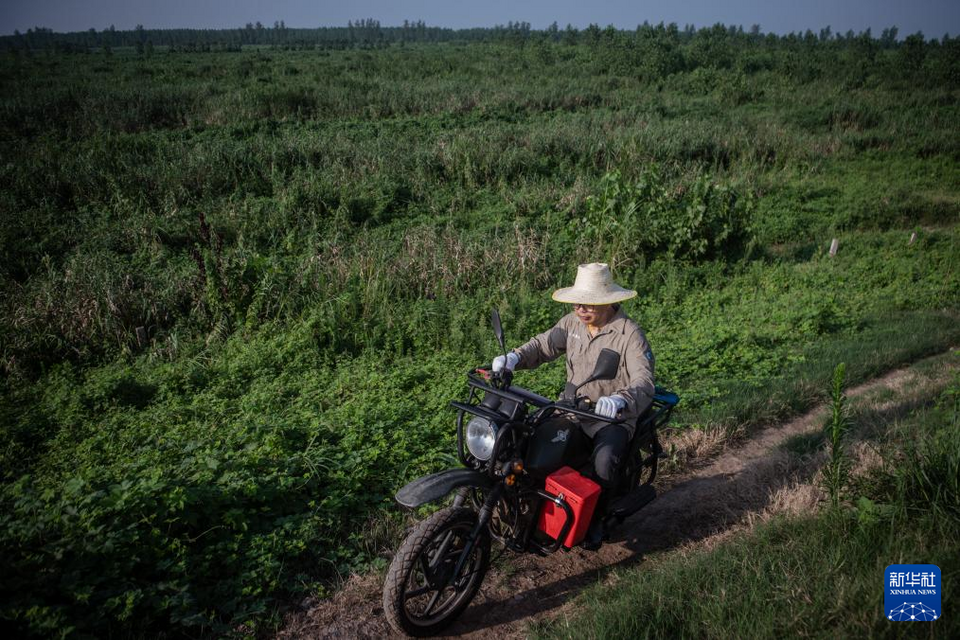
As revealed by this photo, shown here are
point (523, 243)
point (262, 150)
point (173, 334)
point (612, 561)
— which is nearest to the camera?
point (612, 561)

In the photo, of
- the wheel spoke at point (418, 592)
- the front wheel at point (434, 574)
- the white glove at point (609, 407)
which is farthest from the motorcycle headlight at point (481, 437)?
the wheel spoke at point (418, 592)

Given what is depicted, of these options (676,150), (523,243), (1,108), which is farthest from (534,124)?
(1,108)

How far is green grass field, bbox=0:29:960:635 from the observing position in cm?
372

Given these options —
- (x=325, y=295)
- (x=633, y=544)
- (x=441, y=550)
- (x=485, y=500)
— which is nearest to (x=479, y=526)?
(x=485, y=500)

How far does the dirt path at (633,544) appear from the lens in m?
3.42

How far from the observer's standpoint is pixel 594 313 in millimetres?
4039

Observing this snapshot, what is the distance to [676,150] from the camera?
57.1 feet

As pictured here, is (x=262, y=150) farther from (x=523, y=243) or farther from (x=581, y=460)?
(x=581, y=460)

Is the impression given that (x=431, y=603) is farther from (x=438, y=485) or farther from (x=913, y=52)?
(x=913, y=52)

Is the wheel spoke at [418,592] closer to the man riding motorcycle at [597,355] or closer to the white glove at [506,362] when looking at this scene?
the man riding motorcycle at [597,355]

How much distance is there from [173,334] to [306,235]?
13.6 feet

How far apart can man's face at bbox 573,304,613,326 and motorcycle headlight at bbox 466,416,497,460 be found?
1.22 m

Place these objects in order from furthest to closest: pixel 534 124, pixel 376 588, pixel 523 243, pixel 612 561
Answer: pixel 534 124, pixel 523 243, pixel 612 561, pixel 376 588

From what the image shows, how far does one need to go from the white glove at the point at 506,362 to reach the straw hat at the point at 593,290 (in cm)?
50
